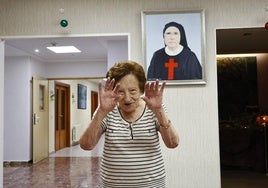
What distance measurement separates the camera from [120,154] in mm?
1387

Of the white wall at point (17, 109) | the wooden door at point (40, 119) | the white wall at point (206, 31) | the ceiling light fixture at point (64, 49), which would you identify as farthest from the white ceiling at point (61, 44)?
the white wall at point (206, 31)

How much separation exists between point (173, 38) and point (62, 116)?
6.90 m

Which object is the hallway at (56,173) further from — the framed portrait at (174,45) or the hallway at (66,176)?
the framed portrait at (174,45)

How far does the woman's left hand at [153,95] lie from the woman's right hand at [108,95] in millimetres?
130

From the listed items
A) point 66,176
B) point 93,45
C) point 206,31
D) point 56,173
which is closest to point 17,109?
point 56,173

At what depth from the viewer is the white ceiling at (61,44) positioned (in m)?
5.44

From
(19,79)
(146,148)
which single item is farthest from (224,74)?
(146,148)

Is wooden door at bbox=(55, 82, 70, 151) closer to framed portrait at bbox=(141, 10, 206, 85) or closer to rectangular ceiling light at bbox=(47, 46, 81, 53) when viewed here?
rectangular ceiling light at bbox=(47, 46, 81, 53)

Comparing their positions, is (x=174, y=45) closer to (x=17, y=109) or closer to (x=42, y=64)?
(x=17, y=109)

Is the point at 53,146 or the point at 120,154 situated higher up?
the point at 120,154

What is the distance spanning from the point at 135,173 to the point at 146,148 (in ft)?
0.40

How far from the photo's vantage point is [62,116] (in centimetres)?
970

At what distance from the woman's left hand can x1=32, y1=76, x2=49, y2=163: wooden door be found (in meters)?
6.03

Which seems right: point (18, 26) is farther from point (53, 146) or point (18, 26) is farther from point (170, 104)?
point (53, 146)
